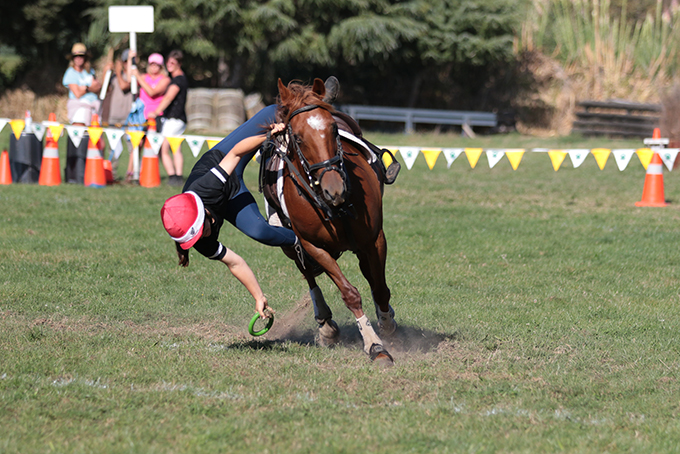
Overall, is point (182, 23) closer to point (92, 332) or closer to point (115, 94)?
point (115, 94)

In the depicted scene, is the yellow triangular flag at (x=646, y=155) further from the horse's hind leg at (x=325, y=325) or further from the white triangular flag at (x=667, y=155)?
the horse's hind leg at (x=325, y=325)

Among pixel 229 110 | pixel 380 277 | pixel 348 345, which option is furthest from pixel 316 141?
pixel 229 110

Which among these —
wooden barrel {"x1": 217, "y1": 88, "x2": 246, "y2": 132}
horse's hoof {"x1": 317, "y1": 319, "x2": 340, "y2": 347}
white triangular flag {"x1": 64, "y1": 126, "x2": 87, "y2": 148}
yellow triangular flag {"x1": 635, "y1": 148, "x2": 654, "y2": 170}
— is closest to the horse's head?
horse's hoof {"x1": 317, "y1": 319, "x2": 340, "y2": 347}

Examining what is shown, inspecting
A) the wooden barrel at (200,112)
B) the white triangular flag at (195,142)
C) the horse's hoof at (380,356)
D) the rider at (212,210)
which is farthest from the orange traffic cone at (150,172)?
the wooden barrel at (200,112)

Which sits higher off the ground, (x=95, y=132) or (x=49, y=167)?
(x=95, y=132)

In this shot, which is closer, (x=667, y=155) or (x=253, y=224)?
(x=253, y=224)

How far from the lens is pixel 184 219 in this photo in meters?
5.39

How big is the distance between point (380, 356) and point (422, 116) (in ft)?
77.3

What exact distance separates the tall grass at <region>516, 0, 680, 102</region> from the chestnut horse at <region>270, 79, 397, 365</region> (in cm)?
2544

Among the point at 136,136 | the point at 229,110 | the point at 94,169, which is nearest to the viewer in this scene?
the point at 136,136

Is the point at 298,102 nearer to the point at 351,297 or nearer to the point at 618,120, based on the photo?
the point at 351,297

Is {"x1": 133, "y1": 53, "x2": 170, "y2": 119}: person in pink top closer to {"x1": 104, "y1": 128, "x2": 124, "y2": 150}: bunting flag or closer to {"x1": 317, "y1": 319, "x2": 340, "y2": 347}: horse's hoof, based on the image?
{"x1": 104, "y1": 128, "x2": 124, "y2": 150}: bunting flag

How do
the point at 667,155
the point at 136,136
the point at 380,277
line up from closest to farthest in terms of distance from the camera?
1. the point at 380,277
2. the point at 667,155
3. the point at 136,136

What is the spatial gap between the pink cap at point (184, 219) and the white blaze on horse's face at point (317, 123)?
3.42 ft
